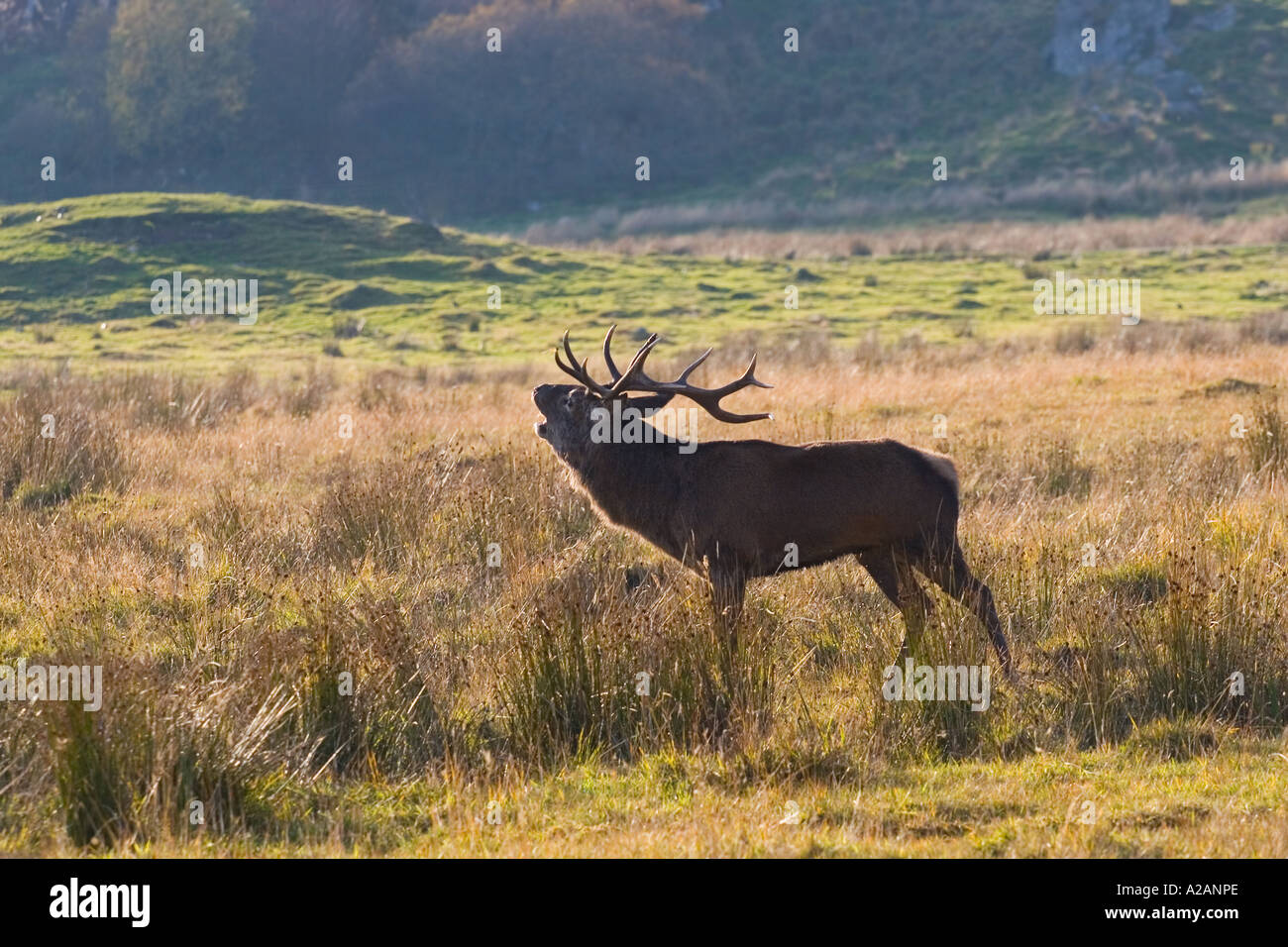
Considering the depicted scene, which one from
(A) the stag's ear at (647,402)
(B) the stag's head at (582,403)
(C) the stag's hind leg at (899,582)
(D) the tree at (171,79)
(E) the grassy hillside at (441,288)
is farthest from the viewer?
(D) the tree at (171,79)

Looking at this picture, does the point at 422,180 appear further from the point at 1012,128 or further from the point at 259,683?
the point at 259,683

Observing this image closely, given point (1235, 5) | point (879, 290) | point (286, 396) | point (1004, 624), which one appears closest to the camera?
point (1004, 624)

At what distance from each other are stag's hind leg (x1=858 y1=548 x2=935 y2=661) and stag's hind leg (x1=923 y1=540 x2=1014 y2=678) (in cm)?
13

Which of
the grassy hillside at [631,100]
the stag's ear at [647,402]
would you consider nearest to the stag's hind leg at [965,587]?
the stag's ear at [647,402]

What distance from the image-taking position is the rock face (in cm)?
6969

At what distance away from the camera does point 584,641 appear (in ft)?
22.5

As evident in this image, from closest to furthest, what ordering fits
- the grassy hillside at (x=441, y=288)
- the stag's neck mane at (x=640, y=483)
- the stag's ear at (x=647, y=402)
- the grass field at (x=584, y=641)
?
1. the grass field at (x=584, y=641)
2. the stag's neck mane at (x=640, y=483)
3. the stag's ear at (x=647, y=402)
4. the grassy hillside at (x=441, y=288)

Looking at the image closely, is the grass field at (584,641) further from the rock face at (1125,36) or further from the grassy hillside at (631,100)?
the rock face at (1125,36)

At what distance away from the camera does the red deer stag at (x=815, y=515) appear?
7.39m

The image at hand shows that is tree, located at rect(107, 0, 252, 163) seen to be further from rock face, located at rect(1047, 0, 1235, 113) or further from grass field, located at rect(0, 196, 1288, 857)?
grass field, located at rect(0, 196, 1288, 857)

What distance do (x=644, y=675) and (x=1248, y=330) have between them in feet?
57.2

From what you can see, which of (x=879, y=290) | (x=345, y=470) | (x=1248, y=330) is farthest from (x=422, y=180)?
(x=345, y=470)

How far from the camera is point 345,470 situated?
38.5ft

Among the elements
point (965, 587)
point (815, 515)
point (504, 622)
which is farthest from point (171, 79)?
point (965, 587)
